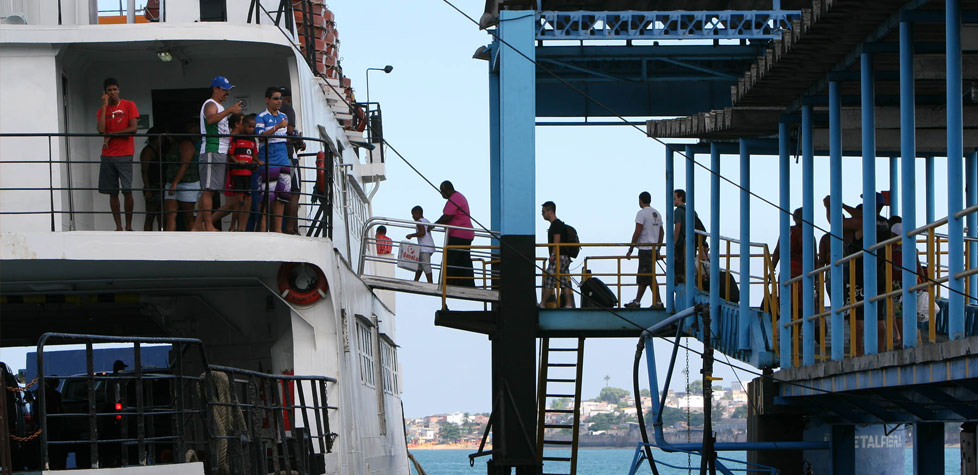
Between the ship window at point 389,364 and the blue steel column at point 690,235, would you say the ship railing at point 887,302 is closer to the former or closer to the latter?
the blue steel column at point 690,235

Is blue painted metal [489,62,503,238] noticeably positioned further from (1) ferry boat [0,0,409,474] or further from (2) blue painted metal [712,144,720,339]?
(1) ferry boat [0,0,409,474]

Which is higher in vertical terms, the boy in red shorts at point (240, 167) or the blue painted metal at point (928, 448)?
the boy in red shorts at point (240, 167)

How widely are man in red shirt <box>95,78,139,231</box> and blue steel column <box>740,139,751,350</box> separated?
663 cm

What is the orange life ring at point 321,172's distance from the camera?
12.9 meters

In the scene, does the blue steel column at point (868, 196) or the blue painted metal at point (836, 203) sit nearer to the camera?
the blue steel column at point (868, 196)

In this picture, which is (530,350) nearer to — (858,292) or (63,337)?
(858,292)

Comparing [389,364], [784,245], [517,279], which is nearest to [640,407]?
[784,245]

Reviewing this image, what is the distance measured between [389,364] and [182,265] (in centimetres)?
925

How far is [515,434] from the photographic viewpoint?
1883 centimetres

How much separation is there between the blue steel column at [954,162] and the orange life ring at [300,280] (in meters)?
5.38

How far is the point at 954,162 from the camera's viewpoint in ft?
33.2

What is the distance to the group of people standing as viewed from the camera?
Result: 12.3m

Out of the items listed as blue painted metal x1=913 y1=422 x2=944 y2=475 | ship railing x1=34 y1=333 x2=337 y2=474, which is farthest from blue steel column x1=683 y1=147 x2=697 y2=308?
ship railing x1=34 y1=333 x2=337 y2=474

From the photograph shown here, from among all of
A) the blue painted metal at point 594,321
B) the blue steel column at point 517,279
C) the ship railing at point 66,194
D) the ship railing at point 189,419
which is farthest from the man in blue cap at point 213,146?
the blue painted metal at point 594,321
